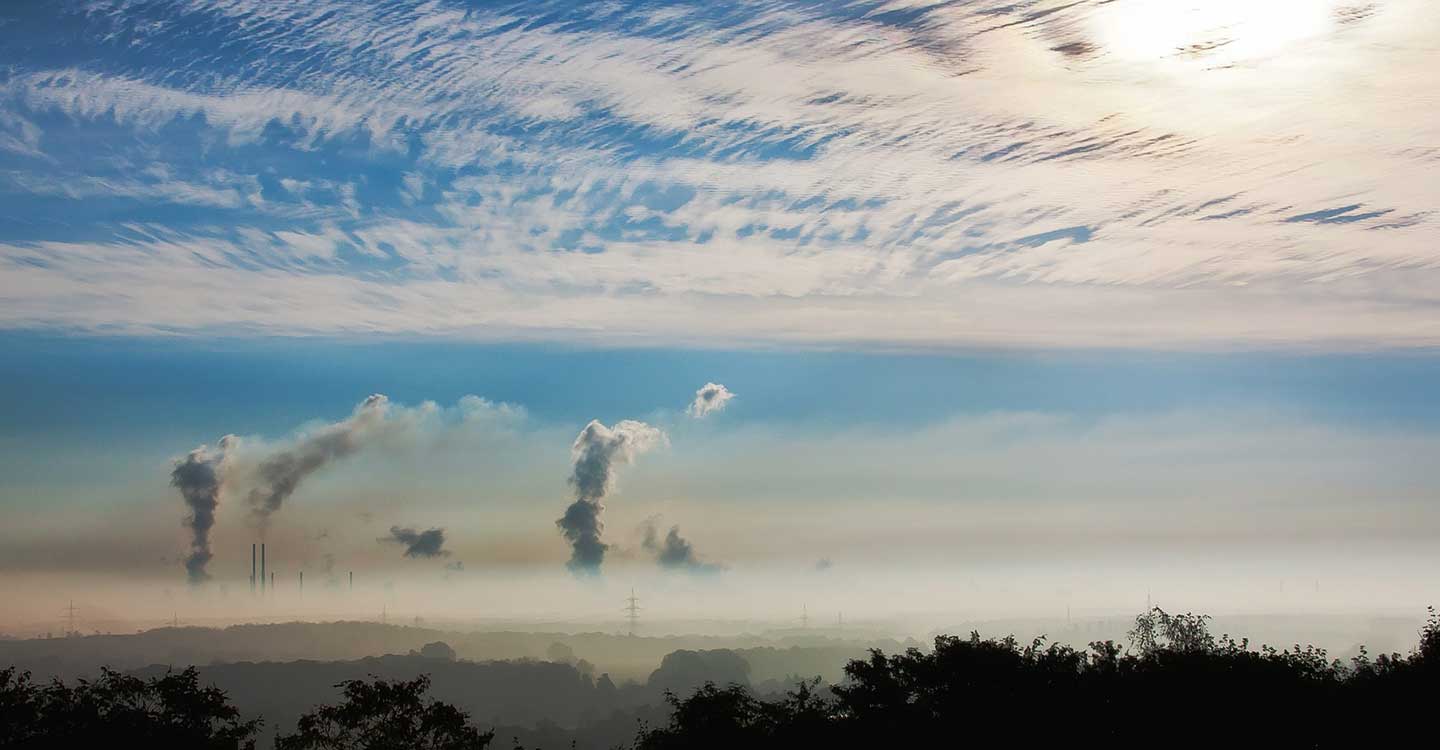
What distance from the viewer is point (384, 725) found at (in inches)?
2557

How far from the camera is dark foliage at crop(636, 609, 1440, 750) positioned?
213 feet

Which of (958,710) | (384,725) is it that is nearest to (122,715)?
(384,725)

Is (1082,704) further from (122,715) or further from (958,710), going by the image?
(122,715)

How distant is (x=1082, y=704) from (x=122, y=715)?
51625mm

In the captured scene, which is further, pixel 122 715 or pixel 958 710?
pixel 958 710

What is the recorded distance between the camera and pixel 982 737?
2751 inches

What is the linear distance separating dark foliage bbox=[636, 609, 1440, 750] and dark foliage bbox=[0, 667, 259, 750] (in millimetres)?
23856

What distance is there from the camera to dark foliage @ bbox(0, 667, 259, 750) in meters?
60.9

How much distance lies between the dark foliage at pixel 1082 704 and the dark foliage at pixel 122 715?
78.3ft

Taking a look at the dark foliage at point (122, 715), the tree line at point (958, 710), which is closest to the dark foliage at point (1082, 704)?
the tree line at point (958, 710)

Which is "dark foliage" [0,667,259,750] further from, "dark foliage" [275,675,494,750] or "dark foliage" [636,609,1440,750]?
"dark foliage" [636,609,1440,750]

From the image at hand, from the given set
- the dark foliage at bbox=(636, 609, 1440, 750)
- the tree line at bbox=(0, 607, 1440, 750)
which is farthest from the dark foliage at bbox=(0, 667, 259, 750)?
the dark foliage at bbox=(636, 609, 1440, 750)

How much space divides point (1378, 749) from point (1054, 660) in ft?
62.6

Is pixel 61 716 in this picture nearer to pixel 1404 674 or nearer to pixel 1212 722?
pixel 1212 722
